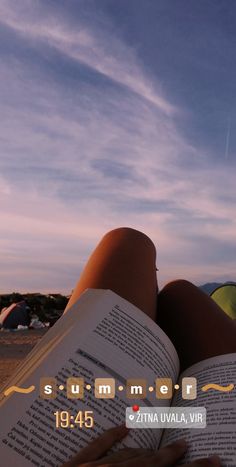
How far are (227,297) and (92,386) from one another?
2.63 metres

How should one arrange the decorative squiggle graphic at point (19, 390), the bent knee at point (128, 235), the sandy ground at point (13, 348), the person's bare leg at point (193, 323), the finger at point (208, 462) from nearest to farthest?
the finger at point (208, 462), the decorative squiggle graphic at point (19, 390), the person's bare leg at point (193, 323), the bent knee at point (128, 235), the sandy ground at point (13, 348)

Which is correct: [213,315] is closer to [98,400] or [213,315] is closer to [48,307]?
[98,400]

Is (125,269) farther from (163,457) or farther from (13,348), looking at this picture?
(13,348)

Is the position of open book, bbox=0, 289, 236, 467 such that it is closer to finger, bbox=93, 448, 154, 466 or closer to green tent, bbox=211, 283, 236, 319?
finger, bbox=93, 448, 154, 466

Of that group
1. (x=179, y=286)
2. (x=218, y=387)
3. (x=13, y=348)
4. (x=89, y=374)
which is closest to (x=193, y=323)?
(x=179, y=286)

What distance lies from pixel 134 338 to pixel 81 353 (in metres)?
0.13

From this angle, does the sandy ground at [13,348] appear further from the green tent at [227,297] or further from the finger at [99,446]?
the finger at [99,446]

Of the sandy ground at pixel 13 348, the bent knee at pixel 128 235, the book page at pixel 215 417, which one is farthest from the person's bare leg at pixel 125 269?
the sandy ground at pixel 13 348

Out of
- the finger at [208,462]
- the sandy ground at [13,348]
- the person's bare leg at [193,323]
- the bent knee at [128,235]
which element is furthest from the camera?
the sandy ground at [13,348]

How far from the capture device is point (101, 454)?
767 mm

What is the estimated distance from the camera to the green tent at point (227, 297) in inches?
123

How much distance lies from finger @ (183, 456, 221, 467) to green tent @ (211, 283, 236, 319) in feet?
7.61

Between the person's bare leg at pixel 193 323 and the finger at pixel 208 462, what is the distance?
0.42 meters

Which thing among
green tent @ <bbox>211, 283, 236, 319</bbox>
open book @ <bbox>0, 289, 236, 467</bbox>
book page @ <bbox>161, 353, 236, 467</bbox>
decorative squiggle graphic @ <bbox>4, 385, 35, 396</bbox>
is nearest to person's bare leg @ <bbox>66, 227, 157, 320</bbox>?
open book @ <bbox>0, 289, 236, 467</bbox>
